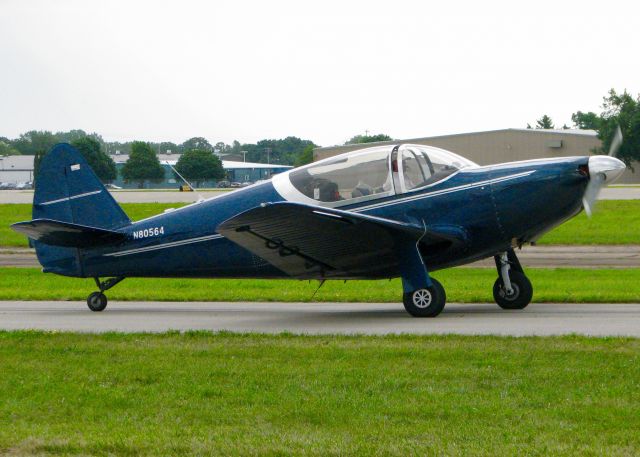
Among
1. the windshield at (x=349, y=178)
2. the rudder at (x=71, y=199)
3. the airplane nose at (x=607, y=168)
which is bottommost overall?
the rudder at (x=71, y=199)

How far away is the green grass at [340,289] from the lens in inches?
662

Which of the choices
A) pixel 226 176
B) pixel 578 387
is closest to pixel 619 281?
pixel 578 387

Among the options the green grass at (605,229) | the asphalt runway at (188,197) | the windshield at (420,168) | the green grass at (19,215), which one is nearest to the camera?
the windshield at (420,168)

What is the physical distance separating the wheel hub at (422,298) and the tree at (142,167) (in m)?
92.8

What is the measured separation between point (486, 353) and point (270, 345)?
242 cm

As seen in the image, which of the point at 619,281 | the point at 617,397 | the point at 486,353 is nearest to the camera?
the point at 617,397

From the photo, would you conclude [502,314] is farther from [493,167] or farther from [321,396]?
[321,396]

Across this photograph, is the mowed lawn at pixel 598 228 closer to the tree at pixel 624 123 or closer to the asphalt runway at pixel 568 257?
the asphalt runway at pixel 568 257

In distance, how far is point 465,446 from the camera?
6.39m

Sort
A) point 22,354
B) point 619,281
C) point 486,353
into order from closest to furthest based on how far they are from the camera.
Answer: point 486,353 → point 22,354 → point 619,281

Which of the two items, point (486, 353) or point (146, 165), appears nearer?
point (486, 353)

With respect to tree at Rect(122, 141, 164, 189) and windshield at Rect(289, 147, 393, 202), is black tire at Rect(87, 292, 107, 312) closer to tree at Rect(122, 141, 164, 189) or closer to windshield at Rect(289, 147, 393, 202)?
windshield at Rect(289, 147, 393, 202)

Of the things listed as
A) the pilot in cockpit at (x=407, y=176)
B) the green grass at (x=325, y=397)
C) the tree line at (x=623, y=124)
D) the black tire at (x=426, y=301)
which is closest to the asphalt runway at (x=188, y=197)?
the tree line at (x=623, y=124)

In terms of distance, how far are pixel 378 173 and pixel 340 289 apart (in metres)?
5.32
